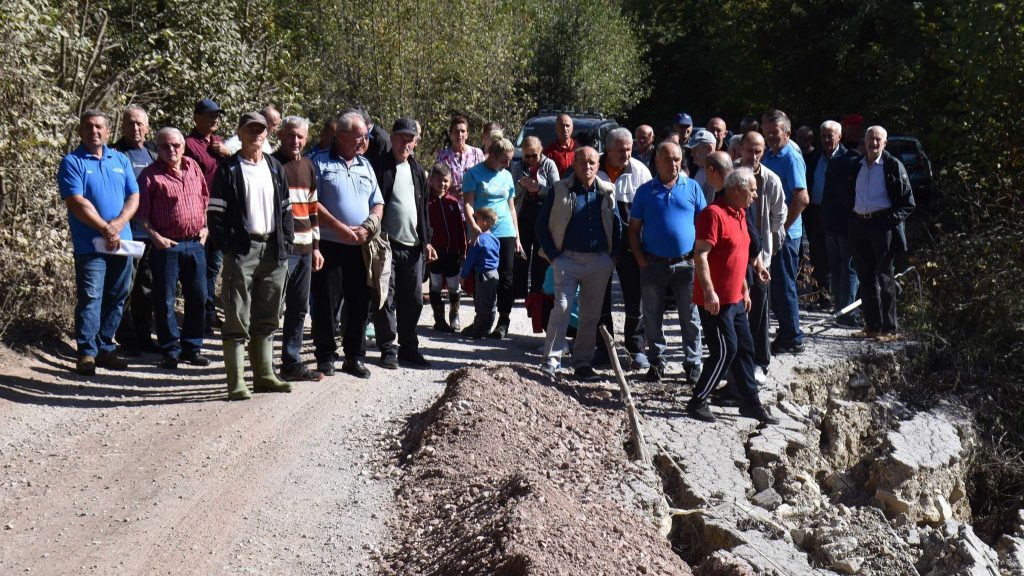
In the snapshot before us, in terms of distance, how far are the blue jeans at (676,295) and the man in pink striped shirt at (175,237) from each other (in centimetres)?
345

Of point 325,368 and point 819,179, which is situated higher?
point 819,179

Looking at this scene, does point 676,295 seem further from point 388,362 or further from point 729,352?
point 388,362

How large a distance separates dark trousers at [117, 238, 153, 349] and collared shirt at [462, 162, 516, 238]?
290 cm

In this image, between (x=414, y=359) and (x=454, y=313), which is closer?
(x=414, y=359)

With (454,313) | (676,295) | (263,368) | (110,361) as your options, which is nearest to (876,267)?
(676,295)

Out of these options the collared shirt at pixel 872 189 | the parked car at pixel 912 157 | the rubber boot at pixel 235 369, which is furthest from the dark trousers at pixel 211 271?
the parked car at pixel 912 157

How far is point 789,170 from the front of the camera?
1005cm

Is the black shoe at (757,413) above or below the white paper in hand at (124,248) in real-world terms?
below

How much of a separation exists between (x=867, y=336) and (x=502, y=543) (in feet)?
22.0

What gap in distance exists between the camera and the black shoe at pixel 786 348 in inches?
403

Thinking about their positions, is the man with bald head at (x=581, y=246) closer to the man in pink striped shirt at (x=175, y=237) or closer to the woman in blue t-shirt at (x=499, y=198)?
the woman in blue t-shirt at (x=499, y=198)

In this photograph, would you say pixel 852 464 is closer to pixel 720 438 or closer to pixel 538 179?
pixel 720 438

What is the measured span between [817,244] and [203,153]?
260 inches

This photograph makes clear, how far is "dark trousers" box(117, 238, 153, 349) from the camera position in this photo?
9570 mm
